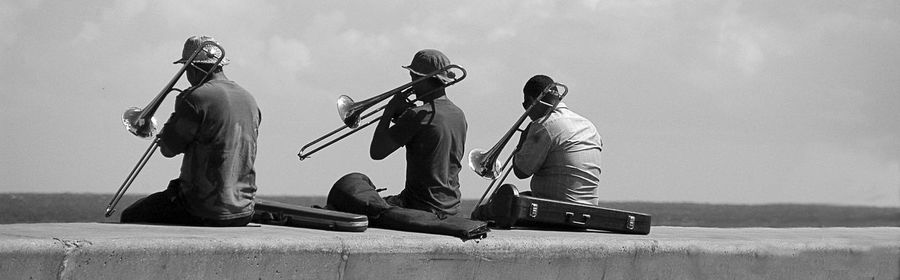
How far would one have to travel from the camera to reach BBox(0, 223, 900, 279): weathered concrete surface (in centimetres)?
691

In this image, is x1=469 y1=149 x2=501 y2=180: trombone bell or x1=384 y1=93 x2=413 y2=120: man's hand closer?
x1=384 y1=93 x2=413 y2=120: man's hand

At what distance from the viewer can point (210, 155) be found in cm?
843

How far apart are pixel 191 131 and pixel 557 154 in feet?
9.62

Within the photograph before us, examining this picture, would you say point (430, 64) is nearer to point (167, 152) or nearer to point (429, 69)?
point (429, 69)

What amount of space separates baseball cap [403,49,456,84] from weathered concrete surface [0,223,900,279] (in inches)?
45.8

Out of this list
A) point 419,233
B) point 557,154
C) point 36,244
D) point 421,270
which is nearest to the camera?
point 36,244

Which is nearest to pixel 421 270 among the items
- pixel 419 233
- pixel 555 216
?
pixel 419 233

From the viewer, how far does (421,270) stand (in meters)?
8.16

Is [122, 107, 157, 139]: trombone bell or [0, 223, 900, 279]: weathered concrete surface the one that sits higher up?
[122, 107, 157, 139]: trombone bell

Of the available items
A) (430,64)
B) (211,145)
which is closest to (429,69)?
(430,64)

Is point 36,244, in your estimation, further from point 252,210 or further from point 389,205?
point 389,205

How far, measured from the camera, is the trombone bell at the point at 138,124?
8844 millimetres

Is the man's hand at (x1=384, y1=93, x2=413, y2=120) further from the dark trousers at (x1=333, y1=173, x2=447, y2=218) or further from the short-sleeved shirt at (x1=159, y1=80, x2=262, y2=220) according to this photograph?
the short-sleeved shirt at (x1=159, y1=80, x2=262, y2=220)

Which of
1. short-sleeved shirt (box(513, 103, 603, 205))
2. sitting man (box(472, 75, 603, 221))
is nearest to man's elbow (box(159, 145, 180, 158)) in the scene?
sitting man (box(472, 75, 603, 221))
